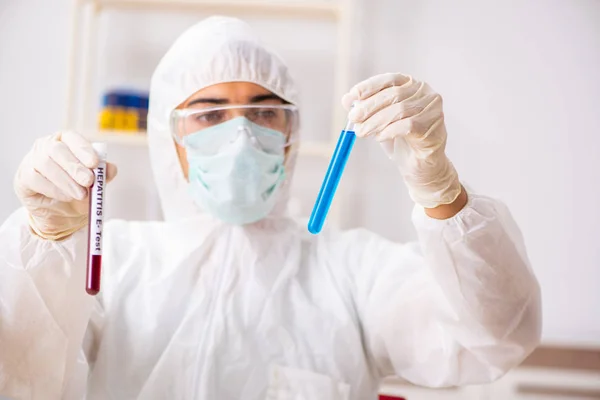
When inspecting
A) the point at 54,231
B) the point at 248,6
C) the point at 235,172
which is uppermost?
the point at 248,6

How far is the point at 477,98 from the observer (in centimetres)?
195

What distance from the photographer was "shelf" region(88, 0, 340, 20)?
1.81m

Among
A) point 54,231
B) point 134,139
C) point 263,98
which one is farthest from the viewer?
point 134,139

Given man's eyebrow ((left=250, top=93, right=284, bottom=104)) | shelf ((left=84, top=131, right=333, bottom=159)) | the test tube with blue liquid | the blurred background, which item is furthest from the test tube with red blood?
the blurred background

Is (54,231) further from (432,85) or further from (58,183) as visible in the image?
(432,85)

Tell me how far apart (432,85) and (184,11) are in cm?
79

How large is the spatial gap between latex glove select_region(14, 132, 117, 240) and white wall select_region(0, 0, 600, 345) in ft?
3.05

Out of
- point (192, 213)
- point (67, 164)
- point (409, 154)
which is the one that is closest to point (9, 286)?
point (67, 164)

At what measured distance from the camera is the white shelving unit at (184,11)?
1.78m

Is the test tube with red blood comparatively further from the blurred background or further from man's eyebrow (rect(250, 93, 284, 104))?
the blurred background

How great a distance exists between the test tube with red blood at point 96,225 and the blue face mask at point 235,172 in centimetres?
31

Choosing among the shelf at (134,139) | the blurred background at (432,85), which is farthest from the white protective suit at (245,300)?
the blurred background at (432,85)

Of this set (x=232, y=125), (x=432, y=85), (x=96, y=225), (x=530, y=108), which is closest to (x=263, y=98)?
(x=232, y=125)

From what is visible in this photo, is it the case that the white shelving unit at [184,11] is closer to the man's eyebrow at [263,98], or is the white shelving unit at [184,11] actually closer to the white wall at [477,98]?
the white wall at [477,98]
